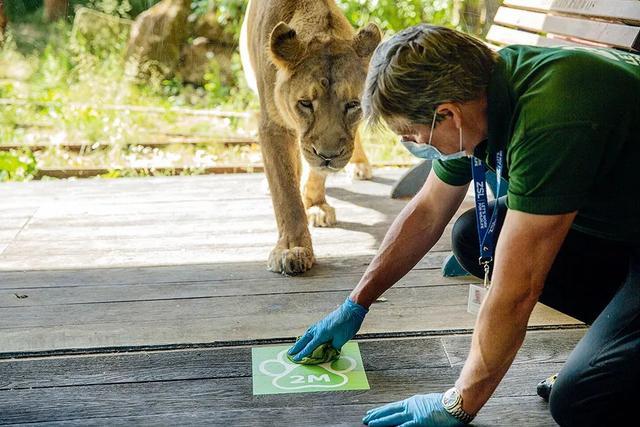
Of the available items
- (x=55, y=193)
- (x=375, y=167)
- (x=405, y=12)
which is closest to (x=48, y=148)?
(x=55, y=193)

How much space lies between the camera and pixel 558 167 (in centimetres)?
213

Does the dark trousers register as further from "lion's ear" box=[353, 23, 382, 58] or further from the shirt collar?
"lion's ear" box=[353, 23, 382, 58]

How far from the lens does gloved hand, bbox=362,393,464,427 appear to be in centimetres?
245

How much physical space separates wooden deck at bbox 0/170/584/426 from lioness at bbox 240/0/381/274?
0.24 metres

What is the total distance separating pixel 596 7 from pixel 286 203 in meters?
1.75

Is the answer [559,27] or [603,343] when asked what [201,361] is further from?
[559,27]

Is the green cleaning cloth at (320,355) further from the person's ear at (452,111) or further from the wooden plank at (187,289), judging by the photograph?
the person's ear at (452,111)

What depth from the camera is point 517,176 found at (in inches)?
86.7

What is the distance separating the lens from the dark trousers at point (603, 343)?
2293mm

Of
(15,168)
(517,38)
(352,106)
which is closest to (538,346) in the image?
(352,106)

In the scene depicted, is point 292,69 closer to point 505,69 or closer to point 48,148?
point 505,69

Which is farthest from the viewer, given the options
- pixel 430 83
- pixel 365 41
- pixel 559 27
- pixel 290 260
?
pixel 559 27

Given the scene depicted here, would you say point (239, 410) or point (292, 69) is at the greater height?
point (292, 69)

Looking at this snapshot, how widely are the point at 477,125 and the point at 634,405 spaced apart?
0.86m
